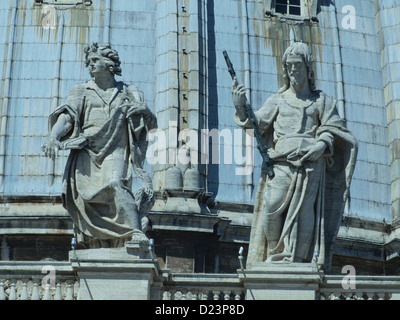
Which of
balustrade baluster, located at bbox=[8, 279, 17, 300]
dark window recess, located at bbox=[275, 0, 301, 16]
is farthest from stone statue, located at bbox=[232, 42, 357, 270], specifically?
dark window recess, located at bbox=[275, 0, 301, 16]

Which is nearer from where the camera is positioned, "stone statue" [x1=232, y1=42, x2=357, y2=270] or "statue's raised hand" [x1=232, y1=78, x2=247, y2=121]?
"stone statue" [x1=232, y1=42, x2=357, y2=270]

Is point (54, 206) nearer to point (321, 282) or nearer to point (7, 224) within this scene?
point (7, 224)

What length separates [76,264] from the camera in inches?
1040

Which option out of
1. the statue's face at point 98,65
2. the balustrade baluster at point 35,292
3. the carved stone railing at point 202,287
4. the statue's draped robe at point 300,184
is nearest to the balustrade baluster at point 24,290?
the balustrade baluster at point 35,292

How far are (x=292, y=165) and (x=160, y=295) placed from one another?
3.35 meters

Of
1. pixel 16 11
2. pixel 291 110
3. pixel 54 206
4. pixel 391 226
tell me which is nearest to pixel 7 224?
pixel 54 206

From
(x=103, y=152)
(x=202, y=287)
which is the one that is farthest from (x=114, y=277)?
(x=103, y=152)

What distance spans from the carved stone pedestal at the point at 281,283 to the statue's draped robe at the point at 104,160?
7.39 feet

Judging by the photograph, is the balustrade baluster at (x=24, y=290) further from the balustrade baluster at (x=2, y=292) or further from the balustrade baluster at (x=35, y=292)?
the balustrade baluster at (x=2, y=292)

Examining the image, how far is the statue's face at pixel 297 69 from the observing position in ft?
94.1

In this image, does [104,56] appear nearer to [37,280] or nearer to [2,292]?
[37,280]

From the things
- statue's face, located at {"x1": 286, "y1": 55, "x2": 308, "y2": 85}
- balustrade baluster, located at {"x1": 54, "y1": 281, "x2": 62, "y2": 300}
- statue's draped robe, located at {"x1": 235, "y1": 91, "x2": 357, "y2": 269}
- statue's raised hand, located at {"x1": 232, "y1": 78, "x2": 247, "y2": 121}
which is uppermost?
statue's face, located at {"x1": 286, "y1": 55, "x2": 308, "y2": 85}

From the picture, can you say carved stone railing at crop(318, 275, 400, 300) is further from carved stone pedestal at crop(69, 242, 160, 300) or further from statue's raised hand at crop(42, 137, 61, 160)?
statue's raised hand at crop(42, 137, 61, 160)

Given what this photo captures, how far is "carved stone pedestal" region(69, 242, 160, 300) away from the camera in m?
26.4
